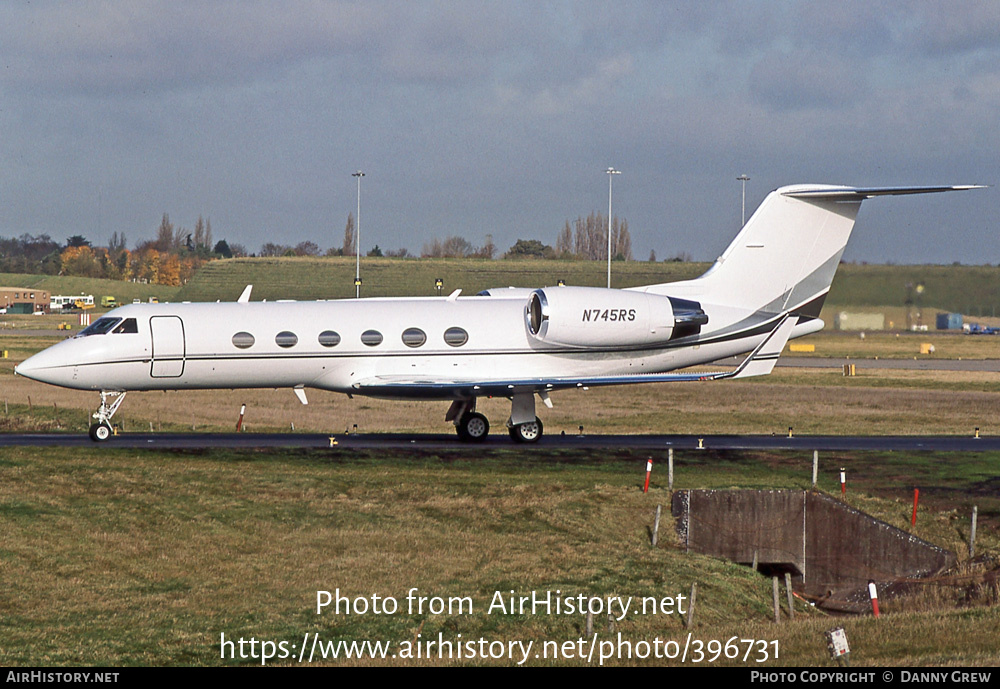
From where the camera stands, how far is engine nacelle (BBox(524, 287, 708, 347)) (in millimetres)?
30297

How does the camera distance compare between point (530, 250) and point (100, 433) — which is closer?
point (100, 433)

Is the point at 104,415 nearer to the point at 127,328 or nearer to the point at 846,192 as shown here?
the point at 127,328

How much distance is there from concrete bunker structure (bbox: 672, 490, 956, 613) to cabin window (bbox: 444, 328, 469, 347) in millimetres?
7708

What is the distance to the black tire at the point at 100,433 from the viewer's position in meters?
30.2

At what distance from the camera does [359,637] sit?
18438 millimetres

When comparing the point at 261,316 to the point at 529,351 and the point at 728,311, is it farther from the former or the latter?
the point at 728,311

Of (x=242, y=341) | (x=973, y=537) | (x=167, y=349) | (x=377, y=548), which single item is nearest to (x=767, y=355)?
(x=973, y=537)

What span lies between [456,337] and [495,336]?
1.07 meters

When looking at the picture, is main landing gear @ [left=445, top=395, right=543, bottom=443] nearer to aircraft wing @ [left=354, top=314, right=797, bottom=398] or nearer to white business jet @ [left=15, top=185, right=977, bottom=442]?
white business jet @ [left=15, top=185, right=977, bottom=442]

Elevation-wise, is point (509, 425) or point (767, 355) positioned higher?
point (767, 355)

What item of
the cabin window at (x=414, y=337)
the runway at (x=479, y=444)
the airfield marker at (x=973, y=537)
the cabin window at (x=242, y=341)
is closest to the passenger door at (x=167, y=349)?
the cabin window at (x=242, y=341)

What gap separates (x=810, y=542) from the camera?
26.1 m

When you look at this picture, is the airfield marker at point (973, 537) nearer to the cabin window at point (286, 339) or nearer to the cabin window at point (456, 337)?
the cabin window at point (456, 337)

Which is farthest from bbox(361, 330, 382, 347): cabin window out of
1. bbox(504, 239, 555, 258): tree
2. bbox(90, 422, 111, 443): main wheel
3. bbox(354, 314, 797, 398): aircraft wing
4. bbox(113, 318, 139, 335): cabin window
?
bbox(504, 239, 555, 258): tree
